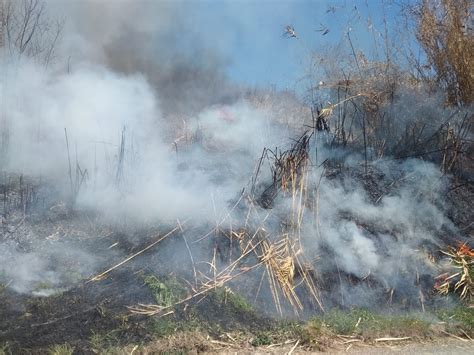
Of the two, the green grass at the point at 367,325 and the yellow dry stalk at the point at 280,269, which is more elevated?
the yellow dry stalk at the point at 280,269

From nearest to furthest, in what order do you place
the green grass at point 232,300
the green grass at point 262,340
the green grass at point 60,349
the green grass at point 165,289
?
1. the green grass at point 60,349
2. the green grass at point 262,340
3. the green grass at point 165,289
4. the green grass at point 232,300

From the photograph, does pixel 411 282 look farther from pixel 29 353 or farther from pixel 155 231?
pixel 29 353

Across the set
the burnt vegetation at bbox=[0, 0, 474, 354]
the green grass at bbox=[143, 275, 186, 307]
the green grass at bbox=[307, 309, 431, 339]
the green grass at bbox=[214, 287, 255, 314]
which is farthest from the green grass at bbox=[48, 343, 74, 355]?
the green grass at bbox=[307, 309, 431, 339]

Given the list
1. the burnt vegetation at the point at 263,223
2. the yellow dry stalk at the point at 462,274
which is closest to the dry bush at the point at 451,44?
the burnt vegetation at the point at 263,223

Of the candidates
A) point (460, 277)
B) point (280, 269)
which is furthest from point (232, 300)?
point (460, 277)

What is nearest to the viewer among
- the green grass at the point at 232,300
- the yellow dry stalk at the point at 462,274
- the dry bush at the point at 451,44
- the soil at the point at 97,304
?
the soil at the point at 97,304

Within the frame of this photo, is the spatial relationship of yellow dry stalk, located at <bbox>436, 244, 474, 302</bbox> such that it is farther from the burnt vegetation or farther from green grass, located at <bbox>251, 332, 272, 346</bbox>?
green grass, located at <bbox>251, 332, 272, 346</bbox>

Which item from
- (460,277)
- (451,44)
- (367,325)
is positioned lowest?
(367,325)

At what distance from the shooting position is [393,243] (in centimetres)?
578

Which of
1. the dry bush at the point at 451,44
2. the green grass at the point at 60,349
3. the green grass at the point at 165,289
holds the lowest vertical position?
the green grass at the point at 60,349

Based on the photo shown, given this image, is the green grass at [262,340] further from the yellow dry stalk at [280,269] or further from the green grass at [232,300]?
the yellow dry stalk at [280,269]

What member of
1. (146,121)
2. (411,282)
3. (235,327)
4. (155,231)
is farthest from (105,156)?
(411,282)

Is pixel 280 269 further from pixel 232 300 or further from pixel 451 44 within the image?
pixel 451 44

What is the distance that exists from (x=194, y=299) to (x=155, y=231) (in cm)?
117
